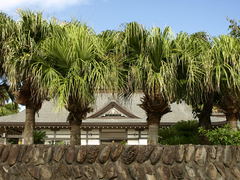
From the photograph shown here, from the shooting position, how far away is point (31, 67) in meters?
9.67

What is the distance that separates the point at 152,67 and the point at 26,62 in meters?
3.94

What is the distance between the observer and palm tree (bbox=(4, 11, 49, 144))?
9836 millimetres

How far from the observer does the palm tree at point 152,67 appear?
9305 mm

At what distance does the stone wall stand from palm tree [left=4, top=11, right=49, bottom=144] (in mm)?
3242

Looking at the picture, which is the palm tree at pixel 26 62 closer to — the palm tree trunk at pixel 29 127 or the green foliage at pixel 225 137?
the palm tree trunk at pixel 29 127

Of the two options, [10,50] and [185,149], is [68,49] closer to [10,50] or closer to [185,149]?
[10,50]

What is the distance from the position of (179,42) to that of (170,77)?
4.55ft

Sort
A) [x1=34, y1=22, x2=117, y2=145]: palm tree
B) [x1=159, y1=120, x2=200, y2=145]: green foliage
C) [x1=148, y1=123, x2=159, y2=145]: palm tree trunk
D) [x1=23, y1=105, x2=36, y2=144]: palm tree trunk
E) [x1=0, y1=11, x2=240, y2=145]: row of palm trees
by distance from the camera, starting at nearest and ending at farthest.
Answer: [x1=34, y1=22, x2=117, y2=145]: palm tree → [x1=0, y1=11, x2=240, y2=145]: row of palm trees → [x1=148, y1=123, x2=159, y2=145]: palm tree trunk → [x1=23, y1=105, x2=36, y2=144]: palm tree trunk → [x1=159, y1=120, x2=200, y2=145]: green foliage

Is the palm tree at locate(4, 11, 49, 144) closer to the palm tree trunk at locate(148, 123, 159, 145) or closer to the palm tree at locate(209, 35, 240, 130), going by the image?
the palm tree trunk at locate(148, 123, 159, 145)

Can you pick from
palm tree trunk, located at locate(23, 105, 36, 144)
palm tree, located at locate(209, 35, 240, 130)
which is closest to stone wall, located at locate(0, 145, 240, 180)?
palm tree, located at locate(209, 35, 240, 130)

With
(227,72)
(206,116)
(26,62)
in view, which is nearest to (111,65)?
(26,62)

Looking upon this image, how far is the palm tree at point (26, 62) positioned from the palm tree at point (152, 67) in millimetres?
2906

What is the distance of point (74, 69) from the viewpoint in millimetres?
9211

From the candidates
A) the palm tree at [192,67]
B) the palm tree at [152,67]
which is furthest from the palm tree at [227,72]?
the palm tree at [152,67]
